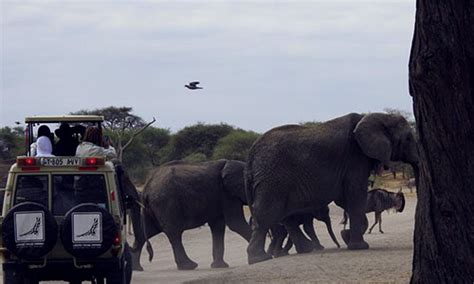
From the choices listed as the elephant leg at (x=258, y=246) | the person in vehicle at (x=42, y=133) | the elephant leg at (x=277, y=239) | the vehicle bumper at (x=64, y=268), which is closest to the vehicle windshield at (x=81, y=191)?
the vehicle bumper at (x=64, y=268)

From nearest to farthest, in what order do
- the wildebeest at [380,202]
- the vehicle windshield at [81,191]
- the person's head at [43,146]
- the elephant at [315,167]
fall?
1. the vehicle windshield at [81,191]
2. the person's head at [43,146]
3. the elephant at [315,167]
4. the wildebeest at [380,202]

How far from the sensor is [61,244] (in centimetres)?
1495

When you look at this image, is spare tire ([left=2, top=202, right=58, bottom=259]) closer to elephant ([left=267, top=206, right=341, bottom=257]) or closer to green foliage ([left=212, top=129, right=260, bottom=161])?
elephant ([left=267, top=206, right=341, bottom=257])

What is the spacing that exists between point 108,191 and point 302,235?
9969 mm

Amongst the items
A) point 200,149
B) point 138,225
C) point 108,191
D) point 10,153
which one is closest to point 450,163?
point 108,191

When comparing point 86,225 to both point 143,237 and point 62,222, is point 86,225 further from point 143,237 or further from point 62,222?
point 143,237

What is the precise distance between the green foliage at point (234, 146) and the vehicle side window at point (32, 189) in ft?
136

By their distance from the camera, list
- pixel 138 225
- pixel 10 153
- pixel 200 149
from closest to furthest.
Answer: pixel 138 225, pixel 10 153, pixel 200 149

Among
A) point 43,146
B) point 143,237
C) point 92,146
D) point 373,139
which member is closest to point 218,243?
point 143,237

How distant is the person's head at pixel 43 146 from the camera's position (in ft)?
56.9

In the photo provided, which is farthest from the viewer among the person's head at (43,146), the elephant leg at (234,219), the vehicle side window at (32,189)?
the elephant leg at (234,219)

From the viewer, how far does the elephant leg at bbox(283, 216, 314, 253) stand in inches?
952

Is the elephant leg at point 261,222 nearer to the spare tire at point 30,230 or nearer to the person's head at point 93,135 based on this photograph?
the person's head at point 93,135

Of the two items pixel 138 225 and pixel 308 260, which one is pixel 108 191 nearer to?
pixel 308 260
